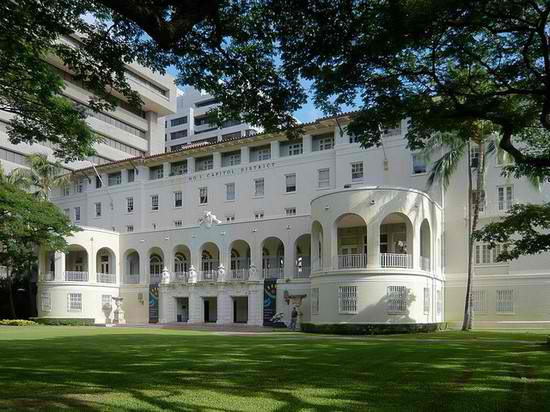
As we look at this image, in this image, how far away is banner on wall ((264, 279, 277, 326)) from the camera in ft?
137

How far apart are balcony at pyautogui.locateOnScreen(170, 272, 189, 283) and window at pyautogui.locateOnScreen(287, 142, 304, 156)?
39.8ft

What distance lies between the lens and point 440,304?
127ft

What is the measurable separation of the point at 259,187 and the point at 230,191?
2.82 metres

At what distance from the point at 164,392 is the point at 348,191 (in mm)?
26792

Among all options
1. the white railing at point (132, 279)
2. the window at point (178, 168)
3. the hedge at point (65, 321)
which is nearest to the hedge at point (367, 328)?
the hedge at point (65, 321)

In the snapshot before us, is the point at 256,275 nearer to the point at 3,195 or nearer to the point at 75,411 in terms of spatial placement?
the point at 3,195

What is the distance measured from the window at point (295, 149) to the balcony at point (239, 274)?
9.35 meters

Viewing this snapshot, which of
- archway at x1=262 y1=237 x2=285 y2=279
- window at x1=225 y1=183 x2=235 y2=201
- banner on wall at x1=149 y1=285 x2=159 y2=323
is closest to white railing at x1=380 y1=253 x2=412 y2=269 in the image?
archway at x1=262 y1=237 x2=285 y2=279

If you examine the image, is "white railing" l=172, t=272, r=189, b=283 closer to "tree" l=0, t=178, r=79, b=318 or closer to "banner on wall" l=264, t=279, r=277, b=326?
"banner on wall" l=264, t=279, r=277, b=326

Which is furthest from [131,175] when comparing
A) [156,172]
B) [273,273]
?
[273,273]

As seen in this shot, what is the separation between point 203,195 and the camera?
50.7 m

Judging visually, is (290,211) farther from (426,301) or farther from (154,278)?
(426,301)

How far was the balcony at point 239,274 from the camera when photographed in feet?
145

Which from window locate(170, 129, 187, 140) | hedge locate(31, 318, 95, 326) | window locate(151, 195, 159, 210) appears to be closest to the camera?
hedge locate(31, 318, 95, 326)
